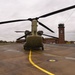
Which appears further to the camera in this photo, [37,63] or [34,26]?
[34,26]

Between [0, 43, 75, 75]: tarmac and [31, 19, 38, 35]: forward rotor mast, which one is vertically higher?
[31, 19, 38, 35]: forward rotor mast

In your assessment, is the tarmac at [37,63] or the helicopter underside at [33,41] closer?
the tarmac at [37,63]

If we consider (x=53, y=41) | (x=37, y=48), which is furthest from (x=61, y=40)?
(x=37, y=48)

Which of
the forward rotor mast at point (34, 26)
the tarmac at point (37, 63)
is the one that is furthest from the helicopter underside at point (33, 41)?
the tarmac at point (37, 63)

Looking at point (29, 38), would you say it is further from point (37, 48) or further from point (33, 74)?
point (33, 74)

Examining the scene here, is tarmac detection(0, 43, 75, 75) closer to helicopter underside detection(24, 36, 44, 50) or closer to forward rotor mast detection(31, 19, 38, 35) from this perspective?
helicopter underside detection(24, 36, 44, 50)

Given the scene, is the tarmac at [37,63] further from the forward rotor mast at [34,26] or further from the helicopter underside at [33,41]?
the forward rotor mast at [34,26]

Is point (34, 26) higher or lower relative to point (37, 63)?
higher

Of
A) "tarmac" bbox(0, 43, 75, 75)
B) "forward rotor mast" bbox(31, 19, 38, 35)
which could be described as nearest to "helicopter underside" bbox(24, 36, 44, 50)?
"forward rotor mast" bbox(31, 19, 38, 35)

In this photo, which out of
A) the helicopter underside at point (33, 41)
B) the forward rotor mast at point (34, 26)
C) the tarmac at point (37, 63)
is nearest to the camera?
the tarmac at point (37, 63)

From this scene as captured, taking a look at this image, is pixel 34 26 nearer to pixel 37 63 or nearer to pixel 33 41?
pixel 33 41

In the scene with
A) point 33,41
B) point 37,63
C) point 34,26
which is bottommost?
point 37,63

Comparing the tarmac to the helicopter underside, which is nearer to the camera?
the tarmac

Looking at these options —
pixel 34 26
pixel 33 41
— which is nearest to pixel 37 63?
pixel 33 41
